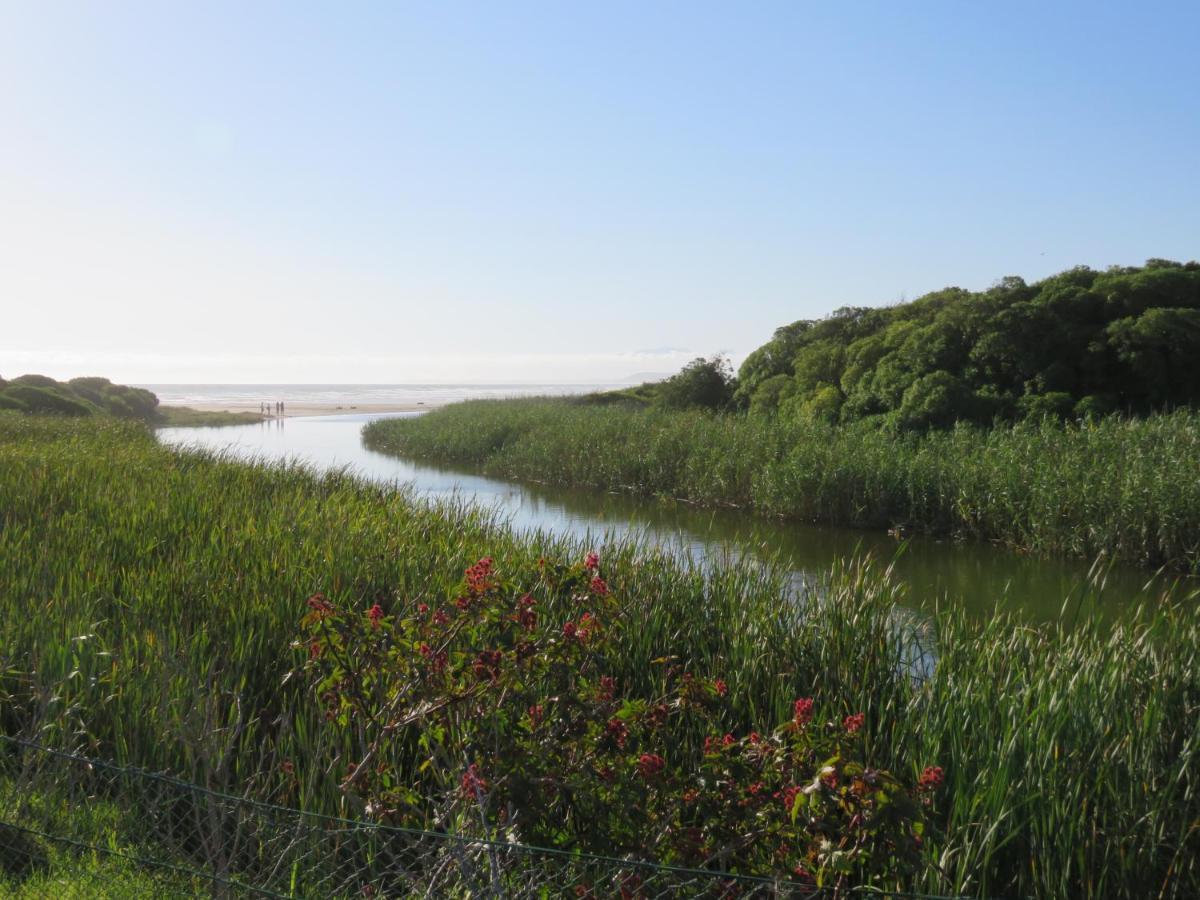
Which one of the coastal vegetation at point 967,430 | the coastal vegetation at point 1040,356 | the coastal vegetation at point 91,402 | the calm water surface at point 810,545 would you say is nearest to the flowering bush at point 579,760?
the calm water surface at point 810,545

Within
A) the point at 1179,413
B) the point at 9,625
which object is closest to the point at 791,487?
the point at 1179,413

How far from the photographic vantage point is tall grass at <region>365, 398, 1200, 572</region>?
1167 centimetres

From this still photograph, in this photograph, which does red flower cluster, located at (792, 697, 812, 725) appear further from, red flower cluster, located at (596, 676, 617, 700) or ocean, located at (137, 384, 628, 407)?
ocean, located at (137, 384, 628, 407)

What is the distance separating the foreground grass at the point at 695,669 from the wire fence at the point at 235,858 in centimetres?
24

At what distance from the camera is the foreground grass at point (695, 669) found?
12.7 ft

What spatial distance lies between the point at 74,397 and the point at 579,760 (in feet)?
106

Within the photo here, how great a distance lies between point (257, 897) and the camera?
11.1ft

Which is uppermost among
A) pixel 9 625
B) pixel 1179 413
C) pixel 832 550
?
pixel 1179 413

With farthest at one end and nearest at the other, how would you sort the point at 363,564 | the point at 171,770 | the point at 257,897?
1. the point at 363,564
2. the point at 171,770
3. the point at 257,897

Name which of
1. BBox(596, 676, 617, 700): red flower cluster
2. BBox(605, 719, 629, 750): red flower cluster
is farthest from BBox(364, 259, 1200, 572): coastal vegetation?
BBox(605, 719, 629, 750): red flower cluster

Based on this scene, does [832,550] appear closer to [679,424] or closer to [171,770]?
[679,424]

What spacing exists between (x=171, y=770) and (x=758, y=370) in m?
21.9

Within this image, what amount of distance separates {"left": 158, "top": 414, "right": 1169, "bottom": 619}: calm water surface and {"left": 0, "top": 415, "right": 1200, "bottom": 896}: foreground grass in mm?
556

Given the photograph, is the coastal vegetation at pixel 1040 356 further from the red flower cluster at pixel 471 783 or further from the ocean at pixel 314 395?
the ocean at pixel 314 395
